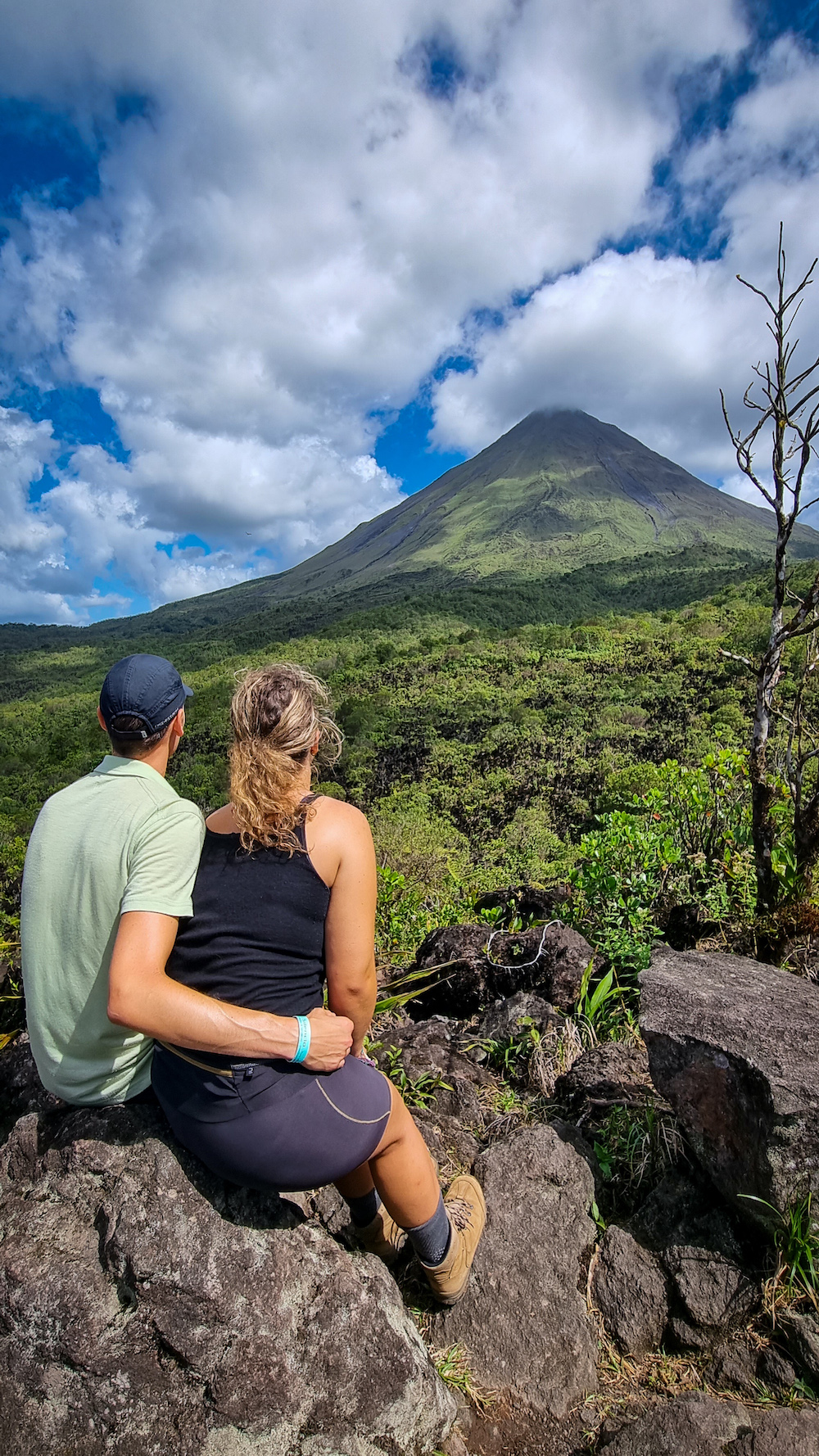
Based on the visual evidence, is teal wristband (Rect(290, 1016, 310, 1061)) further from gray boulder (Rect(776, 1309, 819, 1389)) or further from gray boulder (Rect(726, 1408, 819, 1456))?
gray boulder (Rect(776, 1309, 819, 1389))

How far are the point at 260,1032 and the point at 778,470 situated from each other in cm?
316

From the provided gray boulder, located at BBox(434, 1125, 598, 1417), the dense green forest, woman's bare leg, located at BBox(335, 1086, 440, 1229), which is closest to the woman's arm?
woman's bare leg, located at BBox(335, 1086, 440, 1229)

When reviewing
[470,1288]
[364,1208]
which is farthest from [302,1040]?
[470,1288]

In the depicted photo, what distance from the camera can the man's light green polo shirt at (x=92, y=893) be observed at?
158 cm

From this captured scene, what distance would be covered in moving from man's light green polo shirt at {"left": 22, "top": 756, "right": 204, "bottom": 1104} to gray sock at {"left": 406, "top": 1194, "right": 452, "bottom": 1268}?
2.93 ft

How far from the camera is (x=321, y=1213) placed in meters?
2.13

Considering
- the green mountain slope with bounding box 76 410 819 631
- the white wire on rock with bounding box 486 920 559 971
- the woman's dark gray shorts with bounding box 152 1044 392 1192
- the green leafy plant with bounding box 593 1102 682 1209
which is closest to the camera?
the woman's dark gray shorts with bounding box 152 1044 392 1192

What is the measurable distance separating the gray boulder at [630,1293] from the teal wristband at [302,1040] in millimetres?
1321

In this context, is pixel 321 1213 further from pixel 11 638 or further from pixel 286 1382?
pixel 11 638

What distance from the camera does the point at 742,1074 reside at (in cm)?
213

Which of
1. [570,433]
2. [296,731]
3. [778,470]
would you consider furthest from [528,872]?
[570,433]

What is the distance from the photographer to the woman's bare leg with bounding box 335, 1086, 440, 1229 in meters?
1.81

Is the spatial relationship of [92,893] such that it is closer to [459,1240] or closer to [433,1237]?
[433,1237]

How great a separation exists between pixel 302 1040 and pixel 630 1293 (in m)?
1.37
